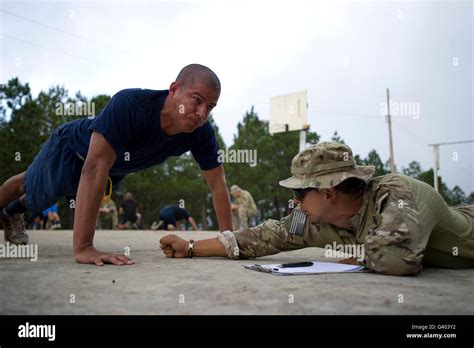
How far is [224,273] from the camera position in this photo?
8.80ft

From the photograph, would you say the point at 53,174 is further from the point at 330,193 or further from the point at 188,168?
the point at 188,168

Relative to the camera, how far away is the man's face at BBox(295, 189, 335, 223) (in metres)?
2.75

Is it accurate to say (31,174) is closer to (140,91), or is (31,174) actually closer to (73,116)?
(140,91)

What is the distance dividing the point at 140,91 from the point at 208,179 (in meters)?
1.15

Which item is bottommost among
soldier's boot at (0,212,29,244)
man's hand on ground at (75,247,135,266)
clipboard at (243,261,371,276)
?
clipboard at (243,261,371,276)

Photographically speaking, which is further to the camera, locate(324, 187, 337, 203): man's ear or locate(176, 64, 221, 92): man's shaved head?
locate(176, 64, 221, 92): man's shaved head

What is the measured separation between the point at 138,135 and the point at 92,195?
2.11 feet

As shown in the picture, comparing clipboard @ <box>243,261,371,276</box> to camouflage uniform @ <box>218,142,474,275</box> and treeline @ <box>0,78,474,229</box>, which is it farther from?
treeline @ <box>0,78,474,229</box>

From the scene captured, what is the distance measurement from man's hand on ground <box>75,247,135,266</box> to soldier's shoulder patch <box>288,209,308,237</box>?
108 cm

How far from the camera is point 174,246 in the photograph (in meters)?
3.53

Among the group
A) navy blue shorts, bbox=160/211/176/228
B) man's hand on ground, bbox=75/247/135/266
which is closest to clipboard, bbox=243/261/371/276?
man's hand on ground, bbox=75/247/135/266

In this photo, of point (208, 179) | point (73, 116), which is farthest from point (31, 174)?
point (73, 116)

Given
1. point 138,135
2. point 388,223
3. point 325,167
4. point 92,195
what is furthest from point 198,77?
point 388,223

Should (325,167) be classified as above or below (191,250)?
above
